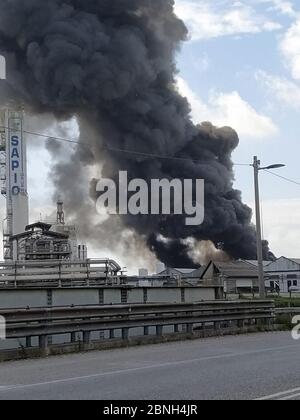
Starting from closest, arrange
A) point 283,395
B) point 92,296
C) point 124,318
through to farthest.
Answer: point 283,395, point 124,318, point 92,296

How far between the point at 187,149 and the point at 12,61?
52.4 feet

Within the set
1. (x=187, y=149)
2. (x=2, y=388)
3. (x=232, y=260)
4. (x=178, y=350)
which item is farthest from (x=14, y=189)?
(x=2, y=388)

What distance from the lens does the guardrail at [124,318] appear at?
491 inches

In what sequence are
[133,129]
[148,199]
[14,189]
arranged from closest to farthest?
[14,189], [148,199], [133,129]

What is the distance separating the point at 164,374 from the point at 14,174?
37.9 meters

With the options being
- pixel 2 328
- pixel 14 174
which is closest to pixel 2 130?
pixel 14 174

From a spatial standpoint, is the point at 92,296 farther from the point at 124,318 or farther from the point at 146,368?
the point at 146,368

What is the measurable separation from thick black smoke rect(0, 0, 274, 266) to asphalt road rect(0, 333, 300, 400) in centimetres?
3820

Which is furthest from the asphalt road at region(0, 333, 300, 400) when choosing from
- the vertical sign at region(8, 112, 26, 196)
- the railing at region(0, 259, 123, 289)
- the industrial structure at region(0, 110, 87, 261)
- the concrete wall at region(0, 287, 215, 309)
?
the vertical sign at region(8, 112, 26, 196)

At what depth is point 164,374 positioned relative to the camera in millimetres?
9625

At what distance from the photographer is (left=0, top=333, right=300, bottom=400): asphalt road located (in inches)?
308

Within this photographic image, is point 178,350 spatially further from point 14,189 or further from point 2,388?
point 14,189

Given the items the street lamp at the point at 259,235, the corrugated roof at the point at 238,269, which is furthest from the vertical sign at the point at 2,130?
the street lamp at the point at 259,235
